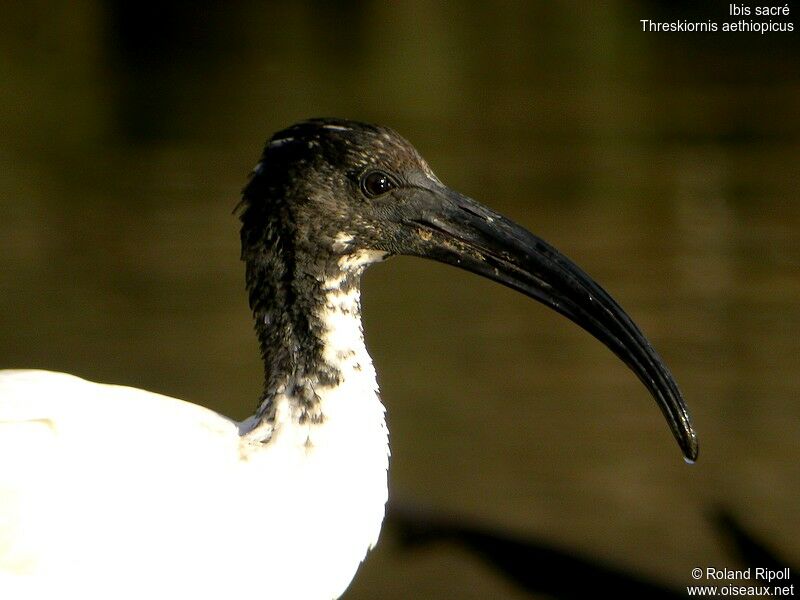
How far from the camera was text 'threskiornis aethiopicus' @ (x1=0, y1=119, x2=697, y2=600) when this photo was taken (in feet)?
10.2

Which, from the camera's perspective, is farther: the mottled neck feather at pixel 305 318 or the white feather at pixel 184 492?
the mottled neck feather at pixel 305 318

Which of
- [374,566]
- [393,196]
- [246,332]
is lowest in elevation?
[374,566]

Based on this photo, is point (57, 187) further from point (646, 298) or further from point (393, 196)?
point (393, 196)

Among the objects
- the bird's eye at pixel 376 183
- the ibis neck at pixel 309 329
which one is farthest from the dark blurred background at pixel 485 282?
the bird's eye at pixel 376 183

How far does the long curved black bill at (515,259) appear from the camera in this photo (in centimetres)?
327

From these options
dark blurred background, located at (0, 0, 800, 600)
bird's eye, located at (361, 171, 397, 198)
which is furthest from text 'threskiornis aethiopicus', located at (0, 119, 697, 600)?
dark blurred background, located at (0, 0, 800, 600)

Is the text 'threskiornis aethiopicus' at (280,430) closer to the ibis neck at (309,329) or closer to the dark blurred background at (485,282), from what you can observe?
the ibis neck at (309,329)

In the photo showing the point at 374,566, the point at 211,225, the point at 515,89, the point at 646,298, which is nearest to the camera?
the point at 374,566

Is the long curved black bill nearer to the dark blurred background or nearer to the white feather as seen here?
the white feather

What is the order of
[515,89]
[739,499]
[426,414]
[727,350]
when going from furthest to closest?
[515,89] < [727,350] < [426,414] < [739,499]

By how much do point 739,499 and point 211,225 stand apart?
517 centimetres

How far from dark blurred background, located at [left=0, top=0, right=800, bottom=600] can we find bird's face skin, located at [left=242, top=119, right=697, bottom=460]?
2.15m

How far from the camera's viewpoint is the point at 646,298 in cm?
824

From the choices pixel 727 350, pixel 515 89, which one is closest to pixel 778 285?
pixel 727 350
